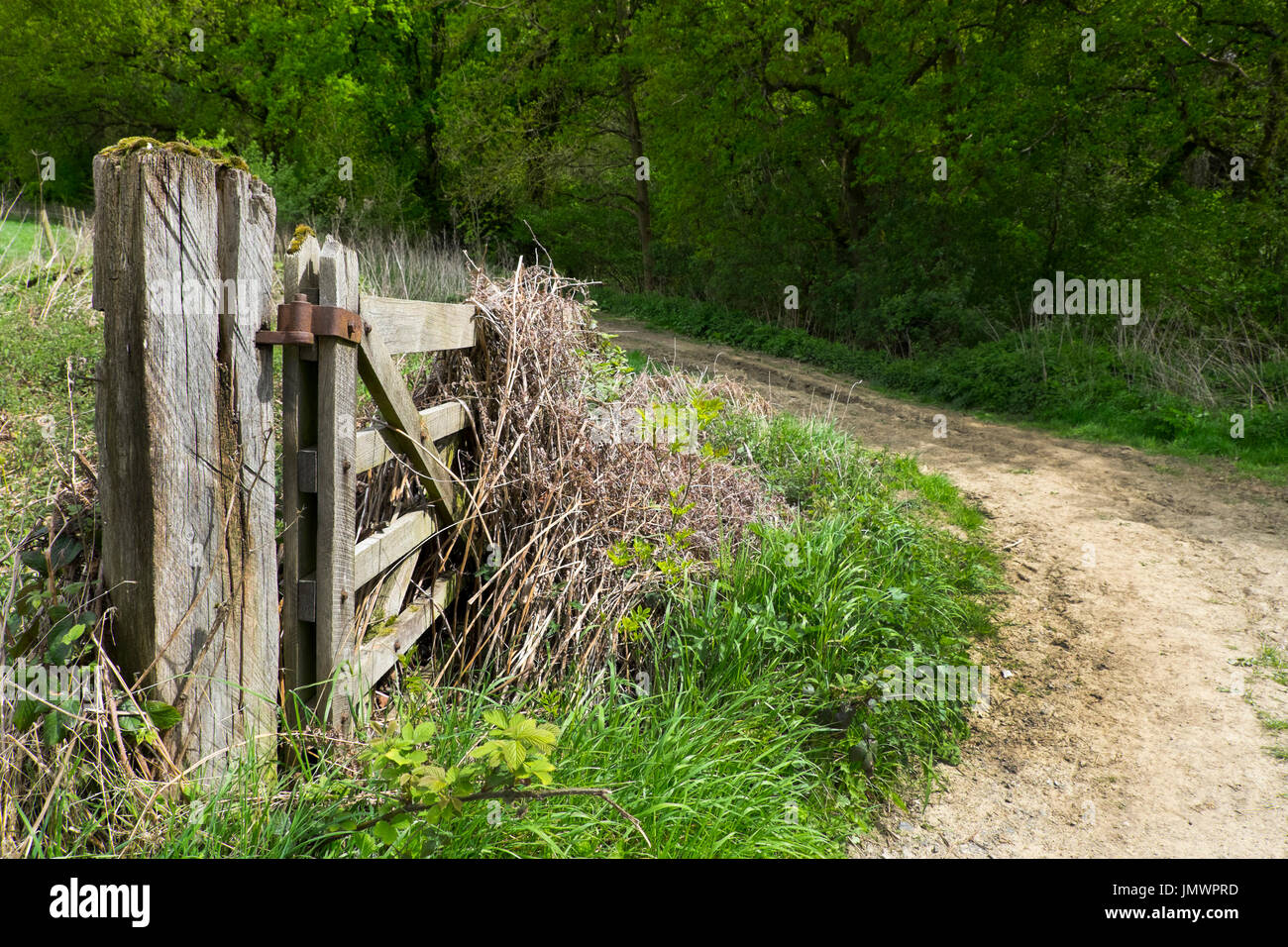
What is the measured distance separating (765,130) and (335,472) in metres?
15.1

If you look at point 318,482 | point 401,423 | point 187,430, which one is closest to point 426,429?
point 401,423

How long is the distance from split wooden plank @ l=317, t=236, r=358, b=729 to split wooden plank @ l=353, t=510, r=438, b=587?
108mm

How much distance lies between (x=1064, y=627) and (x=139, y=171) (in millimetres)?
4997

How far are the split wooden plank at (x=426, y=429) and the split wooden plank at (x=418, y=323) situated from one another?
0.26m

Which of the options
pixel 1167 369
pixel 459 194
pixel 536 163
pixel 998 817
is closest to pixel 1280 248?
pixel 1167 369

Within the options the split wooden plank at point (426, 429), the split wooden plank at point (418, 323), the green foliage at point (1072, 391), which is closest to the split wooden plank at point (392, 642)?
the split wooden plank at point (426, 429)

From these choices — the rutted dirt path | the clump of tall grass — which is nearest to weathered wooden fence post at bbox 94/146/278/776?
the rutted dirt path

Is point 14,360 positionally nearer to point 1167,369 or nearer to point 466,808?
point 466,808

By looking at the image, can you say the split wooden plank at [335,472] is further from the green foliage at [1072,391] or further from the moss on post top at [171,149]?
the green foliage at [1072,391]

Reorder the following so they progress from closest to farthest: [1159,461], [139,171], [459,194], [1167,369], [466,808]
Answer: [139,171], [466,808], [1159,461], [1167,369], [459,194]

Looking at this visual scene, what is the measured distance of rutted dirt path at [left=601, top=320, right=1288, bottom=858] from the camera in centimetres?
340

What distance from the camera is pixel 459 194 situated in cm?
2130

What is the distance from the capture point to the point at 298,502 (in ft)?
8.34

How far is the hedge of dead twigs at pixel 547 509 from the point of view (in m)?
3.48
